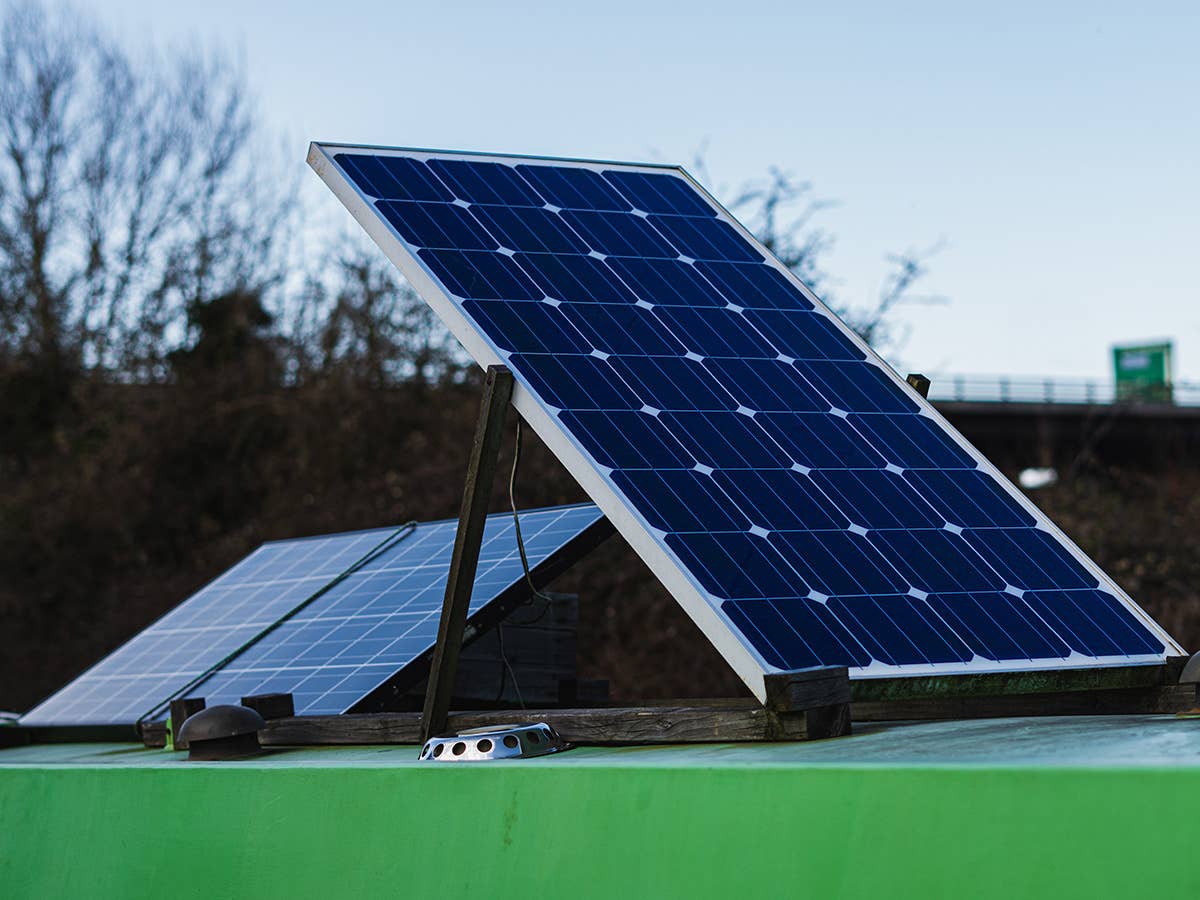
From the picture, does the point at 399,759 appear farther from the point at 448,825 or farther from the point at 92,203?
the point at 92,203

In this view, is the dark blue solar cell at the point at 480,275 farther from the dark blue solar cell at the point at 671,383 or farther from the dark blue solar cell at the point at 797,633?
the dark blue solar cell at the point at 797,633

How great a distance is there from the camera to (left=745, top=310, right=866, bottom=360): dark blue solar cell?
22.5 feet

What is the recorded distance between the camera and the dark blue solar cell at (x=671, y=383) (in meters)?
6.02

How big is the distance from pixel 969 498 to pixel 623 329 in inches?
62.5

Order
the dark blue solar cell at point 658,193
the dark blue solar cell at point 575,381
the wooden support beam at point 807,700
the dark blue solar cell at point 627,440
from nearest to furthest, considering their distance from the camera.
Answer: the wooden support beam at point 807,700, the dark blue solar cell at point 627,440, the dark blue solar cell at point 575,381, the dark blue solar cell at point 658,193

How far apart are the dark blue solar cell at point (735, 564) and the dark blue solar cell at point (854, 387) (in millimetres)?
1409

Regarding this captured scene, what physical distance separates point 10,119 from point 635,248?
27268 millimetres

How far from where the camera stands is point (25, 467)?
2917cm

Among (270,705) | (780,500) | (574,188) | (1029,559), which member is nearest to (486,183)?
(574,188)

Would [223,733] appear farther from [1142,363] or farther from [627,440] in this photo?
[1142,363]

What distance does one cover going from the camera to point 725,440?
588 centimetres

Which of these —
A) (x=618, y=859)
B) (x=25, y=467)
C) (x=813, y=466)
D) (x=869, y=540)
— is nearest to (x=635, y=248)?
(x=813, y=466)

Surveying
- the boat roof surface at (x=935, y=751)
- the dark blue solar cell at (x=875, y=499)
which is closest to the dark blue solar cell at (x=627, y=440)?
the dark blue solar cell at (x=875, y=499)

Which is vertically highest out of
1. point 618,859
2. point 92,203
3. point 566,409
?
point 92,203
